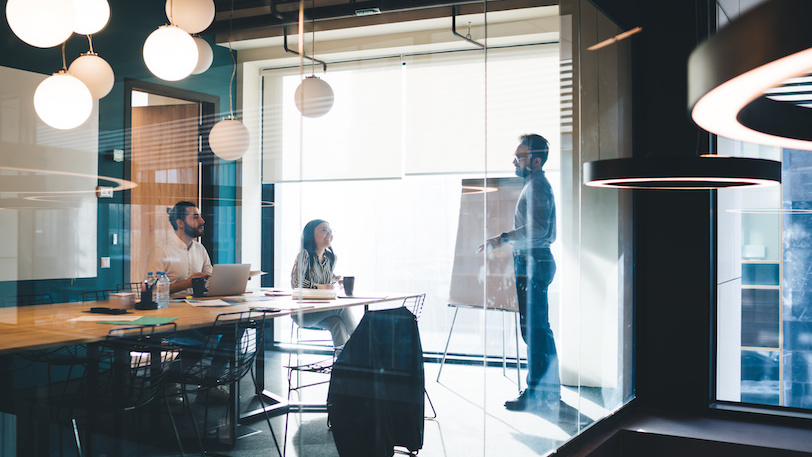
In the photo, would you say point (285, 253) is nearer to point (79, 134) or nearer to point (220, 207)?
point (220, 207)

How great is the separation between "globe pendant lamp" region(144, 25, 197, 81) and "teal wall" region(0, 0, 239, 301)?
0.02 m

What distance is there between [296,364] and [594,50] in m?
3.36

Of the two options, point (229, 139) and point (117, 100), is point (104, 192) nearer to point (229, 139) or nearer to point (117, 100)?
point (117, 100)

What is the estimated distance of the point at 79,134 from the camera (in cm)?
189

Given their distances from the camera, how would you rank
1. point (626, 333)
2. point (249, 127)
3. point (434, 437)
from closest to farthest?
point (249, 127)
point (434, 437)
point (626, 333)

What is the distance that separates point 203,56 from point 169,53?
16 cm

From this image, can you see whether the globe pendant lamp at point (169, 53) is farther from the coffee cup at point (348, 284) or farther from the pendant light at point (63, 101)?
the coffee cup at point (348, 284)

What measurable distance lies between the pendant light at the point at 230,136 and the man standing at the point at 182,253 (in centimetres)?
24

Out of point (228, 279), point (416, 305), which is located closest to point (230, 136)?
point (228, 279)

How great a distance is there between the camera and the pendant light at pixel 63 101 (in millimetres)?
1851

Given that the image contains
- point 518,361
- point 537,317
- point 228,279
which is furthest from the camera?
point 537,317

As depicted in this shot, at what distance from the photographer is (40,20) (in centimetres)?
183

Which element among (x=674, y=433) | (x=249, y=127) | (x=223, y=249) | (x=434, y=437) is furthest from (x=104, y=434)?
(x=674, y=433)

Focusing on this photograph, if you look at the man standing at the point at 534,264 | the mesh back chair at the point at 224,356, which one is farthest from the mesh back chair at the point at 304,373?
the man standing at the point at 534,264
